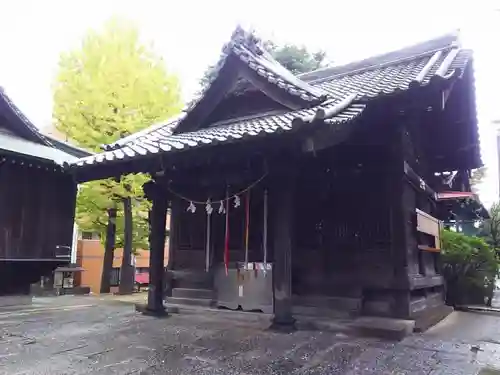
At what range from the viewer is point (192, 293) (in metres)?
8.91

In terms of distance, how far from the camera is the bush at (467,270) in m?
11.3

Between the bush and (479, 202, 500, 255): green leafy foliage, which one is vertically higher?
(479, 202, 500, 255): green leafy foliage

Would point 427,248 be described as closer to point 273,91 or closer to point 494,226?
point 273,91

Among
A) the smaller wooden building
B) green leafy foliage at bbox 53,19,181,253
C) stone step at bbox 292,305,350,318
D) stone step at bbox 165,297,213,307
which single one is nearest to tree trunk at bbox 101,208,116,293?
green leafy foliage at bbox 53,19,181,253

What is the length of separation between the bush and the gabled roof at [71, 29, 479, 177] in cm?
535

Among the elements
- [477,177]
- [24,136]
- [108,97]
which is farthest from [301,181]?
[477,177]

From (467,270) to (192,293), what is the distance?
7584 mm

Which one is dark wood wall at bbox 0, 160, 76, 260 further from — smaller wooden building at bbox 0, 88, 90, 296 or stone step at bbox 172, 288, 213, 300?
stone step at bbox 172, 288, 213, 300

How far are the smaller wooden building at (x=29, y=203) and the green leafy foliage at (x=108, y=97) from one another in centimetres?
241

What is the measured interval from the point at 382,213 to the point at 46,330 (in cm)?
588

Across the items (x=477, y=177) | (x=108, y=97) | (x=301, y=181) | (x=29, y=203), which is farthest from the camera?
(x=477, y=177)

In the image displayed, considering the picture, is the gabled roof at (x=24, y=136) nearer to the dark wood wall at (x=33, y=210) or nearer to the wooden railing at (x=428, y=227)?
the dark wood wall at (x=33, y=210)

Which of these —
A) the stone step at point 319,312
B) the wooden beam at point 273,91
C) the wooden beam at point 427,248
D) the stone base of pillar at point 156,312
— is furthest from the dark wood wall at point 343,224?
the stone base of pillar at point 156,312

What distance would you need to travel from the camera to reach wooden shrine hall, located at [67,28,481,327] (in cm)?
642
